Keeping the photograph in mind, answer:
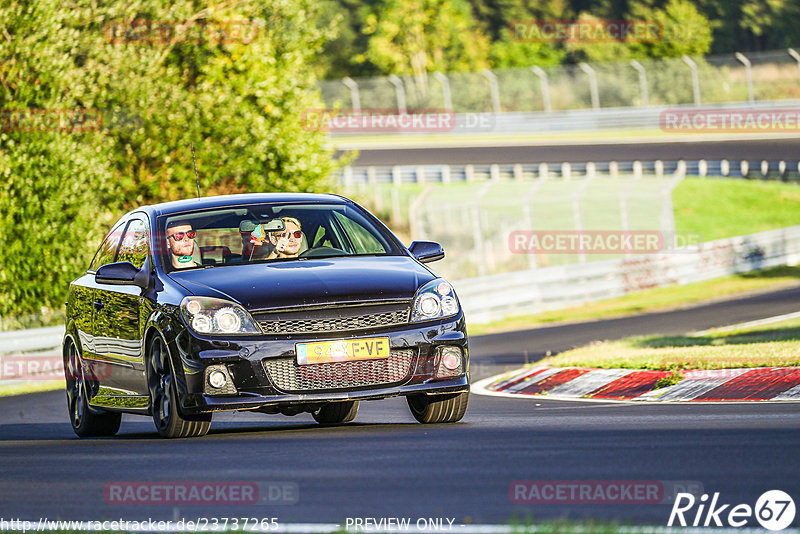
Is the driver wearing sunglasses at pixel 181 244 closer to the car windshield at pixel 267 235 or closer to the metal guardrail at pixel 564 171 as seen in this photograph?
the car windshield at pixel 267 235

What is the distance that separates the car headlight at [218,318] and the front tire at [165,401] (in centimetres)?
39

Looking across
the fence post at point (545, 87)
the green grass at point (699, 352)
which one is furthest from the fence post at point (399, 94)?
the green grass at point (699, 352)

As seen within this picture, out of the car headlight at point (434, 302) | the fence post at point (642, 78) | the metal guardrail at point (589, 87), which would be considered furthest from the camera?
the fence post at point (642, 78)

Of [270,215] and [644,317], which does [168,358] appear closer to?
[270,215]

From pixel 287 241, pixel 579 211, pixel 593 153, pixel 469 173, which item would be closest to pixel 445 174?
pixel 469 173

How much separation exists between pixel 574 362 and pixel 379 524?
29.7 feet

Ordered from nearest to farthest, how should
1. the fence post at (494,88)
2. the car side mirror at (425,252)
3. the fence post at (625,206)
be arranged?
the car side mirror at (425,252) < the fence post at (625,206) < the fence post at (494,88)

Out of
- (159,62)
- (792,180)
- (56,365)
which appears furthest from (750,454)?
(792,180)

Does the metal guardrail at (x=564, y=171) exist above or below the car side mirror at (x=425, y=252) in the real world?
below

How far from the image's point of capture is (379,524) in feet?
19.3

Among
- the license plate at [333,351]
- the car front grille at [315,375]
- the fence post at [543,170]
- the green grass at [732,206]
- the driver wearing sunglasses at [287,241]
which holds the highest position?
the driver wearing sunglasses at [287,241]

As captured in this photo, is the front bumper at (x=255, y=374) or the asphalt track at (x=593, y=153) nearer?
the front bumper at (x=255, y=374)

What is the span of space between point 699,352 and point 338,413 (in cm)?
484

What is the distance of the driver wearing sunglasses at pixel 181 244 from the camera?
998 cm
